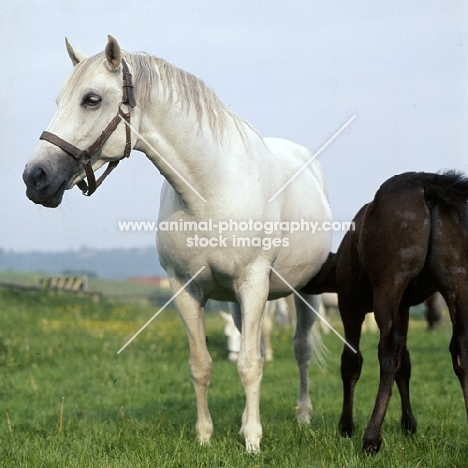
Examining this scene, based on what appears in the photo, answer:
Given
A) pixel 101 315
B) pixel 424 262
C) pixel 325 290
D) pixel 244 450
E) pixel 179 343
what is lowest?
pixel 101 315

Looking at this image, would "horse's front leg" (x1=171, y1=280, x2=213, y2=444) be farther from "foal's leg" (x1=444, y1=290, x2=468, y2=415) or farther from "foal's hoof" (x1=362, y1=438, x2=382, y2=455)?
"foal's leg" (x1=444, y1=290, x2=468, y2=415)

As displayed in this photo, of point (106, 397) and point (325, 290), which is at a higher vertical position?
point (325, 290)

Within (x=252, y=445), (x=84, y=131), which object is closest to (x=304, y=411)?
(x=252, y=445)

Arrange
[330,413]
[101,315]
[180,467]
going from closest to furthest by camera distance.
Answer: [180,467] < [330,413] < [101,315]

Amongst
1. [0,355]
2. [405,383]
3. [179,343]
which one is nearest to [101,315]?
[179,343]

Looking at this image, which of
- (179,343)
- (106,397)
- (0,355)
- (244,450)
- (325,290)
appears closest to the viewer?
(244,450)

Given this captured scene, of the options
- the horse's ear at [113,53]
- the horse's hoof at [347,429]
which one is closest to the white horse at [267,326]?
the horse's hoof at [347,429]

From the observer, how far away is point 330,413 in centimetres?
746

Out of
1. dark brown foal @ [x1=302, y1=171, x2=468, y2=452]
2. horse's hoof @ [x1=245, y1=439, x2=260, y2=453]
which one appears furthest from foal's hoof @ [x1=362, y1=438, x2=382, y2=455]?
horse's hoof @ [x1=245, y1=439, x2=260, y2=453]

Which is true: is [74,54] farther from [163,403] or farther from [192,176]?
[163,403]

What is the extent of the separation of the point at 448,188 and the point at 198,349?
84.2 inches

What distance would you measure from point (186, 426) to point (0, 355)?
17.6ft

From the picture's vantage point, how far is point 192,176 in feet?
17.3

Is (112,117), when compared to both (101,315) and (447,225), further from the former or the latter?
(101,315)
